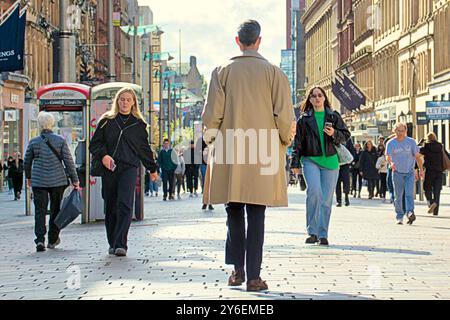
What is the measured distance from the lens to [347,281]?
1019 centimetres

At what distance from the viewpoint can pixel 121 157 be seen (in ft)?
44.1

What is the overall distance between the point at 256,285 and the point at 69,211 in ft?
18.9

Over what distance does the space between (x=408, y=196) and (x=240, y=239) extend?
35.1 feet

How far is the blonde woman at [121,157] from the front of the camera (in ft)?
43.9

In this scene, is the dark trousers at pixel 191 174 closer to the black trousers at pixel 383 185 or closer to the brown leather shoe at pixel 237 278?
the black trousers at pixel 383 185

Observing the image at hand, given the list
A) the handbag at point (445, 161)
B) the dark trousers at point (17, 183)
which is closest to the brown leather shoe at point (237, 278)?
the handbag at point (445, 161)

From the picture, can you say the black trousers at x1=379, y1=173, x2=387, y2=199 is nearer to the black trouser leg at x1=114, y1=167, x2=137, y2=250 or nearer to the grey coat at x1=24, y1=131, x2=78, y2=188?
the grey coat at x1=24, y1=131, x2=78, y2=188

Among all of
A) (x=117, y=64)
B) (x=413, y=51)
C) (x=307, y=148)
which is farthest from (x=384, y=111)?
(x=307, y=148)

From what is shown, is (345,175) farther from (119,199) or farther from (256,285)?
(256,285)

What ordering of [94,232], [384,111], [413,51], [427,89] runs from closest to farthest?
[94,232]
[427,89]
[413,51]
[384,111]

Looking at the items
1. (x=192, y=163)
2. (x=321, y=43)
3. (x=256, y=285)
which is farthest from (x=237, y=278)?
(x=321, y=43)

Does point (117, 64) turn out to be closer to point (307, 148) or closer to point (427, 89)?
point (427, 89)

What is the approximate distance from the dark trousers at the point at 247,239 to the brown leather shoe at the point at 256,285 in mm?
39
